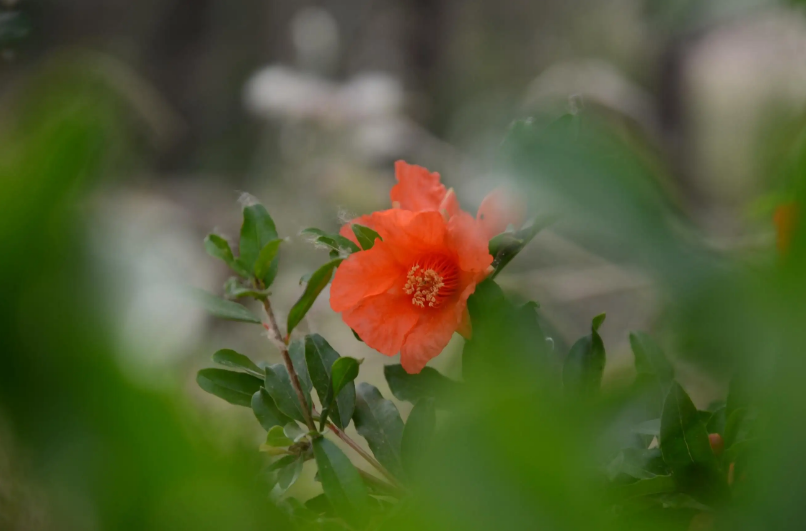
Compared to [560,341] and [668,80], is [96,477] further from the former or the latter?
[668,80]

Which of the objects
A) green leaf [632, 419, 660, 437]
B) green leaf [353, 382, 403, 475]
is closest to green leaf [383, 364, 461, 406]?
green leaf [353, 382, 403, 475]

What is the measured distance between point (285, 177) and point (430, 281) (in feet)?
6.63

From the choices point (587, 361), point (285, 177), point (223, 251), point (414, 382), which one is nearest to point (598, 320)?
point (587, 361)

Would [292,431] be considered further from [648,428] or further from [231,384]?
[648,428]

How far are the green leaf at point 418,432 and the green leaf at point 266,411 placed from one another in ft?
0.24

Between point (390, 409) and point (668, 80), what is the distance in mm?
2578

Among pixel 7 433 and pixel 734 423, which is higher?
pixel 7 433

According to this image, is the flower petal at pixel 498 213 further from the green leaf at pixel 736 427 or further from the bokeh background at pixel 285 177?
the green leaf at pixel 736 427

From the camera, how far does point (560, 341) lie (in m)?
0.55

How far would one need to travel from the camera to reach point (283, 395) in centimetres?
39

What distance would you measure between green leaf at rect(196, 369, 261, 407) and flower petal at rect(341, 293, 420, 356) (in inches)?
2.9

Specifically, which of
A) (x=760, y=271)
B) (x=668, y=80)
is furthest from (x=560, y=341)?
(x=668, y=80)

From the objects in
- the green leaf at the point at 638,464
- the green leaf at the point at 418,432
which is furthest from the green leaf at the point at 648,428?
the green leaf at the point at 418,432

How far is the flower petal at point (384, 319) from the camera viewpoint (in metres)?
0.42
